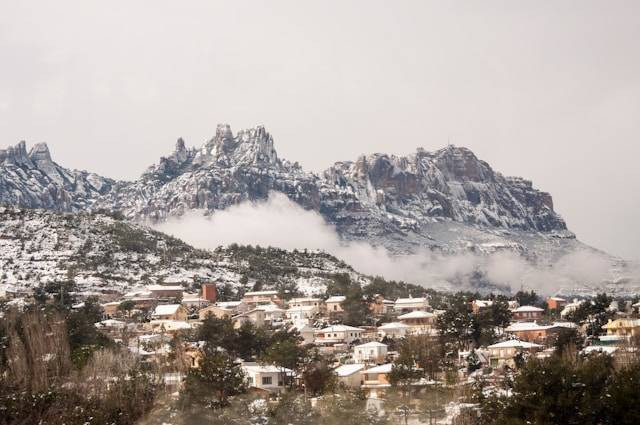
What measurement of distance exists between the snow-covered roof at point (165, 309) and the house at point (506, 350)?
36857 mm

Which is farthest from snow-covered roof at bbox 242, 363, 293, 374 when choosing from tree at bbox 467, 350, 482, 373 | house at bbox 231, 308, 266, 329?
house at bbox 231, 308, 266, 329

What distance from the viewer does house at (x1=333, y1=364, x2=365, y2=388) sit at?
74.1m

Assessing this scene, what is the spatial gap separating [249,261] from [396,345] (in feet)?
210

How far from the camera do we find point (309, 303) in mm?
119375

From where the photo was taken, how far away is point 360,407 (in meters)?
60.1

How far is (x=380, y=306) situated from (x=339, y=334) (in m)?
22.4

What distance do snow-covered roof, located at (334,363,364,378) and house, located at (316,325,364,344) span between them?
18370 mm

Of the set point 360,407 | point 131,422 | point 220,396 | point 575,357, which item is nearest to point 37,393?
point 131,422

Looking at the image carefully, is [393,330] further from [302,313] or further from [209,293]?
[209,293]

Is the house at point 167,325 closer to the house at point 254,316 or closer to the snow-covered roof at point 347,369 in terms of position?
the house at point 254,316

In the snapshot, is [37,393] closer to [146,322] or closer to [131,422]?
[131,422]

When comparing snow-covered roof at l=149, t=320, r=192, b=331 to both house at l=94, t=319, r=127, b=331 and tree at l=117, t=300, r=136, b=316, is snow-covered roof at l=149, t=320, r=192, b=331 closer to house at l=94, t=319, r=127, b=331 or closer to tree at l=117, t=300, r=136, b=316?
house at l=94, t=319, r=127, b=331

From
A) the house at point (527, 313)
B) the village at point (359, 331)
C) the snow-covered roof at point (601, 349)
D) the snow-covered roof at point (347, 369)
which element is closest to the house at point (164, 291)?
the village at point (359, 331)

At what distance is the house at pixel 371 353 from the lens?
84.9 metres
